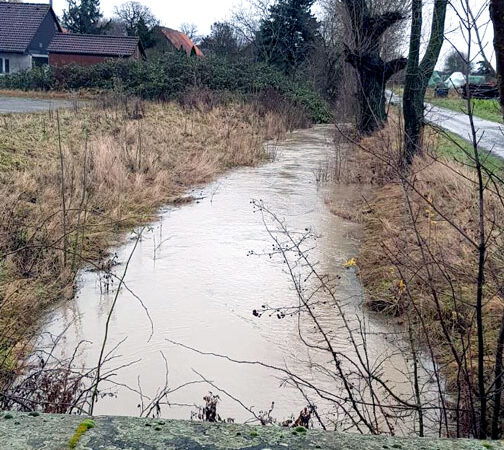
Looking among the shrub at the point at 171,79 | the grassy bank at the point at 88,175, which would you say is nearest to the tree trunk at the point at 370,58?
the grassy bank at the point at 88,175

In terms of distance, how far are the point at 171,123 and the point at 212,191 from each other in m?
6.54

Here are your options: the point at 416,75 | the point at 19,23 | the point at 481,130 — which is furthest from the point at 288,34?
the point at 416,75

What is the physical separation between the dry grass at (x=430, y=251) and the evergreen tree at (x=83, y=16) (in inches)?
1557

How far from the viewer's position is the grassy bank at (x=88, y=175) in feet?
22.9

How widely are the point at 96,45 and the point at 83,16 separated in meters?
13.5

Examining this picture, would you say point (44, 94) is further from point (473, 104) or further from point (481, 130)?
point (473, 104)

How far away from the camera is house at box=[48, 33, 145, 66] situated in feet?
117

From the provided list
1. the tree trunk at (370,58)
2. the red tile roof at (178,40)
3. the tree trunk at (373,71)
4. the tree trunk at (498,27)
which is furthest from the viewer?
the red tile roof at (178,40)

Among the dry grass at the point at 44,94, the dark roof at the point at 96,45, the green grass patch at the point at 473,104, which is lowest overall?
the green grass patch at the point at 473,104

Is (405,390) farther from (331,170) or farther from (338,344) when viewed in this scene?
(331,170)

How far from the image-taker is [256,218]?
36.4 ft

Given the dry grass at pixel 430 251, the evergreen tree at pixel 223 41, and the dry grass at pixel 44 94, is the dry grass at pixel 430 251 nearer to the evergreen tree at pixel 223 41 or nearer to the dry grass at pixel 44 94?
the dry grass at pixel 44 94

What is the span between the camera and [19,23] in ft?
136

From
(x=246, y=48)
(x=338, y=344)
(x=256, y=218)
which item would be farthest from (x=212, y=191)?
(x=246, y=48)
